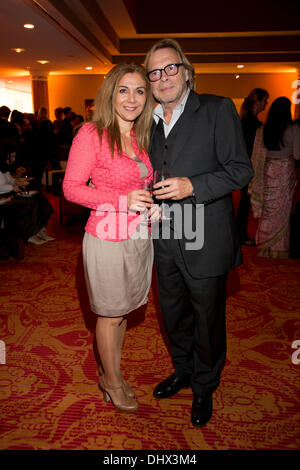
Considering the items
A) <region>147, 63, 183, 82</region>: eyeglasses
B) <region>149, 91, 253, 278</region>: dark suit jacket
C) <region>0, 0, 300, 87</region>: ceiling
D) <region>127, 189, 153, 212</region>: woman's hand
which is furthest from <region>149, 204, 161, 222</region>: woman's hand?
<region>0, 0, 300, 87</region>: ceiling

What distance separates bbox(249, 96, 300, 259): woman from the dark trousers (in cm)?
264

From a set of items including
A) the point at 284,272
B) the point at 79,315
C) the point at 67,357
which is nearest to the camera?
the point at 67,357

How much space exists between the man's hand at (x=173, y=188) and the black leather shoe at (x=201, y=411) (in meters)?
1.08

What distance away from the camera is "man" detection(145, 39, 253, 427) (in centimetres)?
154

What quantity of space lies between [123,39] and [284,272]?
910 cm

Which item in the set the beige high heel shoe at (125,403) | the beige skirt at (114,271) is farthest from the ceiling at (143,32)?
the beige high heel shoe at (125,403)

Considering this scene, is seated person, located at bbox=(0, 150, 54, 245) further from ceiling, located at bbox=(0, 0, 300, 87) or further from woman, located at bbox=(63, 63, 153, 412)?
→ ceiling, located at bbox=(0, 0, 300, 87)

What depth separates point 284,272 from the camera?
3832 millimetres

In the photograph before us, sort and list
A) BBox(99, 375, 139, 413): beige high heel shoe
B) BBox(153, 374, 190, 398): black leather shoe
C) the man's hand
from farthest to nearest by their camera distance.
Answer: BBox(153, 374, 190, 398): black leather shoe → BBox(99, 375, 139, 413): beige high heel shoe → the man's hand

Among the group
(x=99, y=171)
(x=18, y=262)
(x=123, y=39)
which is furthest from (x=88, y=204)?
(x=123, y=39)

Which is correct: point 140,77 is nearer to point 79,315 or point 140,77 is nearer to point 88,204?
point 88,204

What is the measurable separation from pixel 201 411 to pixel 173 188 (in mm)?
1166

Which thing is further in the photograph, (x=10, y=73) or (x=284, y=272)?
(x=10, y=73)

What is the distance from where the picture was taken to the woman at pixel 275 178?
386 centimetres
